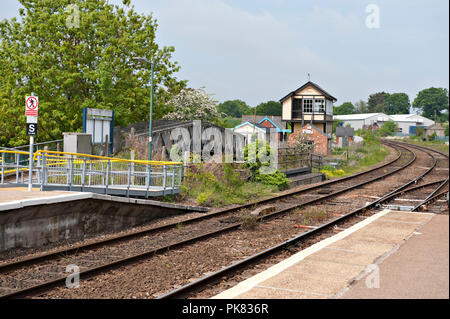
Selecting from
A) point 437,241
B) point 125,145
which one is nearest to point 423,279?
point 437,241

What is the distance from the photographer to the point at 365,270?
7504mm

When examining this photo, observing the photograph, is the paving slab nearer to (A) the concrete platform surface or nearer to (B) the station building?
(A) the concrete platform surface

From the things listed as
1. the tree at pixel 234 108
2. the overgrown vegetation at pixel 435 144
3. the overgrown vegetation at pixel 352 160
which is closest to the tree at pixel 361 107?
the tree at pixel 234 108

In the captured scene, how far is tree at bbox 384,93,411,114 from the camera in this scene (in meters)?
155

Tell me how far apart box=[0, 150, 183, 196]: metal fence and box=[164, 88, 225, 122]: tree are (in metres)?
19.2

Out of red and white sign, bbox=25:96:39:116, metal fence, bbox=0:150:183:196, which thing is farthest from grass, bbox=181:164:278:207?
red and white sign, bbox=25:96:39:116

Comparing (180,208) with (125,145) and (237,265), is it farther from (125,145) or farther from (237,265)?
(125,145)

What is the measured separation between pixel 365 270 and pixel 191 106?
32.5 m

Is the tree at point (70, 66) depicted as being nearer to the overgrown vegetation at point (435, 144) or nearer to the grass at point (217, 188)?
the grass at point (217, 188)

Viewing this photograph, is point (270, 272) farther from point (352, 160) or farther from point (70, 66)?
point (352, 160)

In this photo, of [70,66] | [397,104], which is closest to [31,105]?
[70,66]

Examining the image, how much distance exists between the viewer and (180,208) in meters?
16.9

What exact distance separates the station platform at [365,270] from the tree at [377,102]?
501 ft
